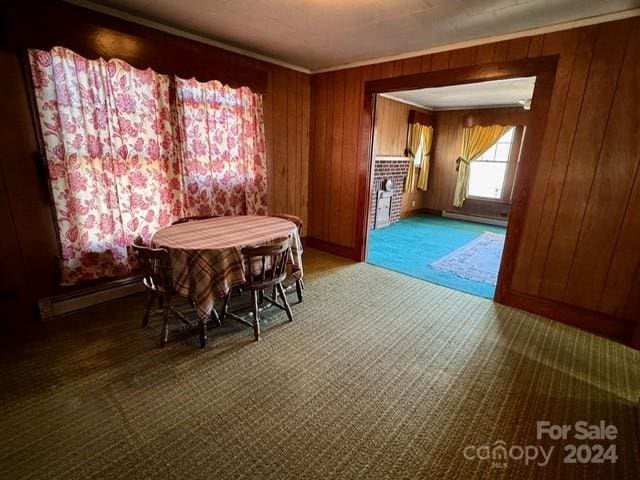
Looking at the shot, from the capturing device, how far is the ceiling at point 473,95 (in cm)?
429

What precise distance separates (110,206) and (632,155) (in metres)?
4.07

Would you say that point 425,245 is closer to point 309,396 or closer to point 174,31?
point 309,396

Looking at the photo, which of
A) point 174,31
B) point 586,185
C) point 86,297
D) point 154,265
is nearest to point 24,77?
point 174,31

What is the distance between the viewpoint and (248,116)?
3.39 meters

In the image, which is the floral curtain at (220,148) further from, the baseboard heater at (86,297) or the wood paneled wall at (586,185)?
the wood paneled wall at (586,185)

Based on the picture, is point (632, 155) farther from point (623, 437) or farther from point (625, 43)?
point (623, 437)

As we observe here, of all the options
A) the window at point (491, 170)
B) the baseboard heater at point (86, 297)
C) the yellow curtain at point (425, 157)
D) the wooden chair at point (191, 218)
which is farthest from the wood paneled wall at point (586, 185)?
the window at point (491, 170)

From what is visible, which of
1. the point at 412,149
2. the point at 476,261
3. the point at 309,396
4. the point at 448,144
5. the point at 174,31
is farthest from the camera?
the point at 448,144

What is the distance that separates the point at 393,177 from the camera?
6207mm

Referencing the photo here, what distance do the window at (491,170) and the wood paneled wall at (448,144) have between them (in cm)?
37

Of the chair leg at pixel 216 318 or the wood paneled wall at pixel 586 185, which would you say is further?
the chair leg at pixel 216 318

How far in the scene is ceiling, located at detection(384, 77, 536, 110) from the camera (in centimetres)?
429

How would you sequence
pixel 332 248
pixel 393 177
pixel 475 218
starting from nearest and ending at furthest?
pixel 332 248 < pixel 393 177 < pixel 475 218

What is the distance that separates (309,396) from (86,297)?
7.09 ft
